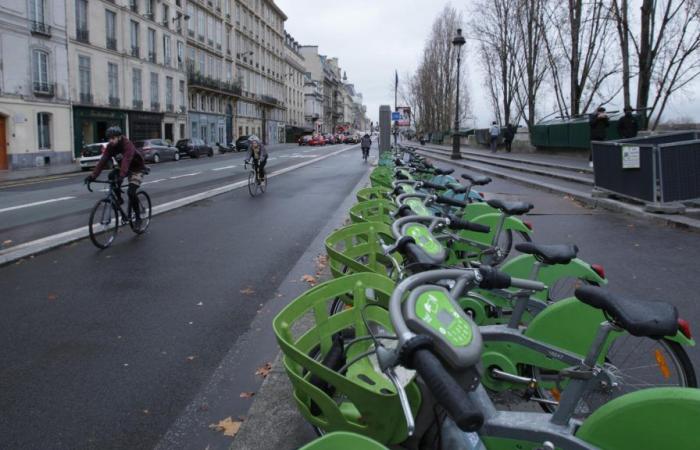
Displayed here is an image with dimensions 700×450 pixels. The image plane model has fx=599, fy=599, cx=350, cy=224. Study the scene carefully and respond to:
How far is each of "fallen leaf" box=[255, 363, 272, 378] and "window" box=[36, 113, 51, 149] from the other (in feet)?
111

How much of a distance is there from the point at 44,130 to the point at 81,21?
8471 millimetres

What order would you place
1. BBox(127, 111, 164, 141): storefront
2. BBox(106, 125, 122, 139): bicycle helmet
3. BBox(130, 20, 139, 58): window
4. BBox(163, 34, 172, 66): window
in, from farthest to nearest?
1. BBox(163, 34, 172, 66): window
2. BBox(130, 20, 139, 58): window
3. BBox(127, 111, 164, 141): storefront
4. BBox(106, 125, 122, 139): bicycle helmet

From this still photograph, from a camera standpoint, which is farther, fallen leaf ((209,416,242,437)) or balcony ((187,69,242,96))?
balcony ((187,69,242,96))

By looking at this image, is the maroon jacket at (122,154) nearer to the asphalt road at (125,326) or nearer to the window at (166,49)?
the asphalt road at (125,326)

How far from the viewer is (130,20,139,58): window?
147 feet

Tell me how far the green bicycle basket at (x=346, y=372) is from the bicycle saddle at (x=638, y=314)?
803 mm

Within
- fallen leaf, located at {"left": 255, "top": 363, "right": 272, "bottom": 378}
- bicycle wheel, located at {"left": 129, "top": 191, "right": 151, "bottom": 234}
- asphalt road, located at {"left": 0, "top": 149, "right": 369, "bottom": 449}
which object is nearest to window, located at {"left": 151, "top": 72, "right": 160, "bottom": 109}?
bicycle wheel, located at {"left": 129, "top": 191, "right": 151, "bottom": 234}

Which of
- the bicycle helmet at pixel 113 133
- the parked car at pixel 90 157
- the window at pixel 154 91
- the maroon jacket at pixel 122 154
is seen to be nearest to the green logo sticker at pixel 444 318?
the bicycle helmet at pixel 113 133

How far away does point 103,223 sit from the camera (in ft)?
29.7

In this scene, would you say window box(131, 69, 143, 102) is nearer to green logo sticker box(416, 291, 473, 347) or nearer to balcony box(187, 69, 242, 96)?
balcony box(187, 69, 242, 96)

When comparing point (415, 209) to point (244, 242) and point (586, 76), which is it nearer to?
point (244, 242)

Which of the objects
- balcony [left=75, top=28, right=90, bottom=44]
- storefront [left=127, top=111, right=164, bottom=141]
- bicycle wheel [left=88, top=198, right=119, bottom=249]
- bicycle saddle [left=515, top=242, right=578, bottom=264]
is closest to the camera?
bicycle saddle [left=515, top=242, right=578, bottom=264]

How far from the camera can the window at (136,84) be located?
44831mm

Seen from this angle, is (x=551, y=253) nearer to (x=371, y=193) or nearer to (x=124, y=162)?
(x=371, y=193)
